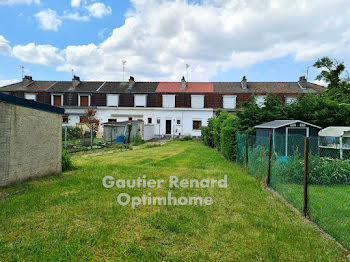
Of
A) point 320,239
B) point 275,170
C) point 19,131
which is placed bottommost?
point 320,239

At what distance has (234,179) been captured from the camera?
22.4 ft

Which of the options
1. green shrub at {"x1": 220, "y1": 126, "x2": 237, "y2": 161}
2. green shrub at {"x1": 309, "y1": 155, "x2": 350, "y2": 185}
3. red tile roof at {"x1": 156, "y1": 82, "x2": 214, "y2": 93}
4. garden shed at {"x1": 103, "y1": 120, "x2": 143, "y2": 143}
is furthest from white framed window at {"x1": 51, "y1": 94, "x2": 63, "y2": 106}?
green shrub at {"x1": 309, "y1": 155, "x2": 350, "y2": 185}

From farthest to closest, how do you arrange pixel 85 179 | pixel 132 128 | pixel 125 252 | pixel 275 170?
1. pixel 132 128
2. pixel 85 179
3. pixel 275 170
4. pixel 125 252

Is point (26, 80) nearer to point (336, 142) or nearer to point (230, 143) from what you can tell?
point (230, 143)

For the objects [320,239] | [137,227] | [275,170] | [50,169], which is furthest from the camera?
[50,169]

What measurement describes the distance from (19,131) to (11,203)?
6.78 ft

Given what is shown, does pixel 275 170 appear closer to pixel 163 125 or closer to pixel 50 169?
pixel 50 169

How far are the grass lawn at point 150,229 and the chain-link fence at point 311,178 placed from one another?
354 mm

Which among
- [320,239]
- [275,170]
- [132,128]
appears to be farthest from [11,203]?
[132,128]

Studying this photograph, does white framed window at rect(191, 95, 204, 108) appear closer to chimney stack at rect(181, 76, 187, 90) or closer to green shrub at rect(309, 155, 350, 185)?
chimney stack at rect(181, 76, 187, 90)

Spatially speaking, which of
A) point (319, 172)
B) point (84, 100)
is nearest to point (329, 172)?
point (319, 172)

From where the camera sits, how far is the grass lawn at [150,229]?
9.32ft

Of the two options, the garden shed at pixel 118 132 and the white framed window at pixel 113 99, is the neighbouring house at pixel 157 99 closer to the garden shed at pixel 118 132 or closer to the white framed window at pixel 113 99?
the white framed window at pixel 113 99

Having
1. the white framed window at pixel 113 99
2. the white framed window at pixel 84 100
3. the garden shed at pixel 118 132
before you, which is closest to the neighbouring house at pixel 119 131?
the garden shed at pixel 118 132
